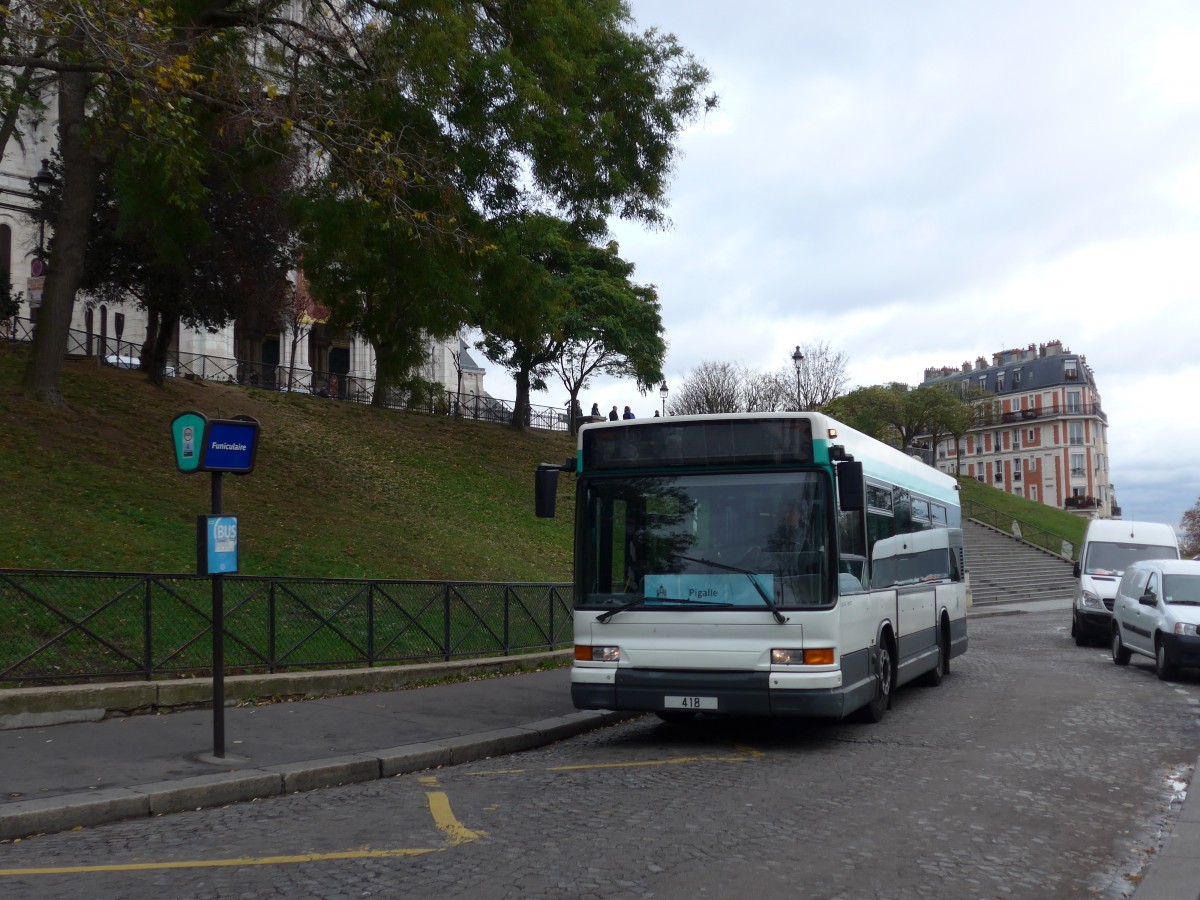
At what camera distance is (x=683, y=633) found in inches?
369

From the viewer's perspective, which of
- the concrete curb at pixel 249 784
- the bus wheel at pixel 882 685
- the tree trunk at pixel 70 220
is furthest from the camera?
the tree trunk at pixel 70 220

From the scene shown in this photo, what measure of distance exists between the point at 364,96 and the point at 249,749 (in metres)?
10.4

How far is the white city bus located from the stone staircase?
1216 inches

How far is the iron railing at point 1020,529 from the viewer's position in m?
52.7

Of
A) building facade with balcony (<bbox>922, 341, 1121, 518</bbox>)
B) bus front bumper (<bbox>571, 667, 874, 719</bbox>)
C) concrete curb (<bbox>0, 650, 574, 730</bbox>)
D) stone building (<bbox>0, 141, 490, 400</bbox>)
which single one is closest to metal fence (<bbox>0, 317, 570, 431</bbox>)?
stone building (<bbox>0, 141, 490, 400</bbox>)

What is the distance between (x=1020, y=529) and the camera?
180 feet

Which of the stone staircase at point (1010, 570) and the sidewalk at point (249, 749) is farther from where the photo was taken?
the stone staircase at point (1010, 570)

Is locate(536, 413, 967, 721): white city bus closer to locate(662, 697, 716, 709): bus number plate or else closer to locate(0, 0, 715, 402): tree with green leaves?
A: locate(662, 697, 716, 709): bus number plate

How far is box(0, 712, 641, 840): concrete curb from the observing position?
668 centimetres

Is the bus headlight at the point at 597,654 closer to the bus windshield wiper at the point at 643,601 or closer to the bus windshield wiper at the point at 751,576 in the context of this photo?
the bus windshield wiper at the point at 643,601

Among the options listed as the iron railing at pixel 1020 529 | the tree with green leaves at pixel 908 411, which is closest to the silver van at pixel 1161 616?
the iron railing at pixel 1020 529

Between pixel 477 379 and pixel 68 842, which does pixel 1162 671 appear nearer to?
pixel 68 842

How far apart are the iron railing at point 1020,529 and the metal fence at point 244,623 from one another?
42.8m

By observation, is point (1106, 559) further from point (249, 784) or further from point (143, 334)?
point (143, 334)
